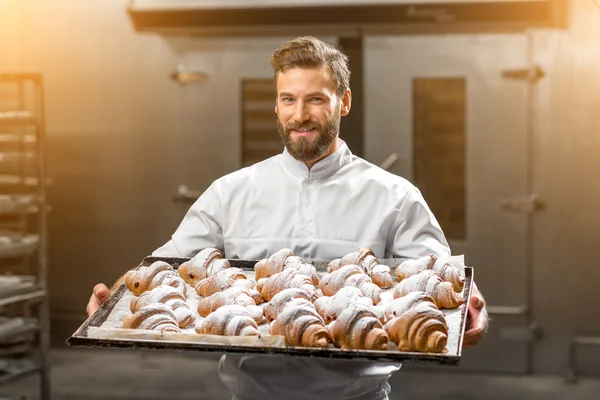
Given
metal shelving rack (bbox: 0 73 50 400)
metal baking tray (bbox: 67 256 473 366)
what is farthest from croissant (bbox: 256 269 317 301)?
metal shelving rack (bbox: 0 73 50 400)

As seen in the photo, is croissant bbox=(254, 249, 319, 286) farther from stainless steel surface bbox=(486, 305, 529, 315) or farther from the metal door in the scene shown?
stainless steel surface bbox=(486, 305, 529, 315)

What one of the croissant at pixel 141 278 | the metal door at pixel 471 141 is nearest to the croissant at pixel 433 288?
the croissant at pixel 141 278

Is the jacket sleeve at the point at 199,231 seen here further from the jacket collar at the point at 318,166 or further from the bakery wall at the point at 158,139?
the bakery wall at the point at 158,139

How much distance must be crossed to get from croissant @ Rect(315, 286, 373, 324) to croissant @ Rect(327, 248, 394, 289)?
0.17 meters

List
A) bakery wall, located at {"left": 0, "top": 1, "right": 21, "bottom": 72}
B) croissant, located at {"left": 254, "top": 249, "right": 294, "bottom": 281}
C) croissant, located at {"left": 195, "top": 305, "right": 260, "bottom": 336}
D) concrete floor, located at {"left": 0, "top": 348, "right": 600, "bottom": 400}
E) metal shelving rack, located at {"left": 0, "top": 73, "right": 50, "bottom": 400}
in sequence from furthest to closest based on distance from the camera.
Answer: bakery wall, located at {"left": 0, "top": 1, "right": 21, "bottom": 72}, concrete floor, located at {"left": 0, "top": 348, "right": 600, "bottom": 400}, metal shelving rack, located at {"left": 0, "top": 73, "right": 50, "bottom": 400}, croissant, located at {"left": 254, "top": 249, "right": 294, "bottom": 281}, croissant, located at {"left": 195, "top": 305, "right": 260, "bottom": 336}

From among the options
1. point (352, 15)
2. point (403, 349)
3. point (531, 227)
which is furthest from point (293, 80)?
point (531, 227)

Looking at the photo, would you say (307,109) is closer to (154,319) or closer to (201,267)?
(201,267)

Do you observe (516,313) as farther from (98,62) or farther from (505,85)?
(98,62)

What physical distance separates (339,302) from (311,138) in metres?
0.55

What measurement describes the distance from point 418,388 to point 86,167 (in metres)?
1.89

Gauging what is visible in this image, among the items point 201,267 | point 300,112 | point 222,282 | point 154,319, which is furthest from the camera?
point 300,112

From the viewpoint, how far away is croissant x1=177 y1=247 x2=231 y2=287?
6.37ft

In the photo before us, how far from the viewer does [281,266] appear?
1.91 meters

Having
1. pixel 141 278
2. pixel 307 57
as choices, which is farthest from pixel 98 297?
pixel 307 57
